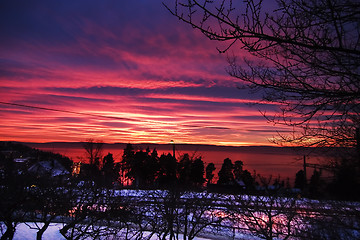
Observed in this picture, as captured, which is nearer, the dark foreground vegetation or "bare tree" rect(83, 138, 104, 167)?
the dark foreground vegetation

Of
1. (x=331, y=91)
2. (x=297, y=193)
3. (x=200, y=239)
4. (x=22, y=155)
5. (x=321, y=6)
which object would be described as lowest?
(x=200, y=239)

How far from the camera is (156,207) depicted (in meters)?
16.1

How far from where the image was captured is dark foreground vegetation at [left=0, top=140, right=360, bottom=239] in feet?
27.8

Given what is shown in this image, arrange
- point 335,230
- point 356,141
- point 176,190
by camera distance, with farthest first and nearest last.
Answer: point 176,190
point 335,230
point 356,141

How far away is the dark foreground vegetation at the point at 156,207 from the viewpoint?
847 centimetres

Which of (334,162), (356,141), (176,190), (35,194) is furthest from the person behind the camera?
(176,190)

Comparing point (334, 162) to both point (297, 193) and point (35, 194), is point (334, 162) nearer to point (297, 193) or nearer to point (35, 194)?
point (35, 194)

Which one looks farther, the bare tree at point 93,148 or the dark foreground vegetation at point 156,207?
the bare tree at point 93,148

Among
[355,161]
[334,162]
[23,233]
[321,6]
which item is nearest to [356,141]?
[355,161]

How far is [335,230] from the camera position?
22.1 feet

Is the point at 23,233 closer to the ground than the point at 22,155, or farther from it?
closer to the ground

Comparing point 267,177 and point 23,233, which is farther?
point 267,177

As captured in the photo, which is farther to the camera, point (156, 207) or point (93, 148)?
point (93, 148)

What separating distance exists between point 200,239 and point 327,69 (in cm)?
1457
